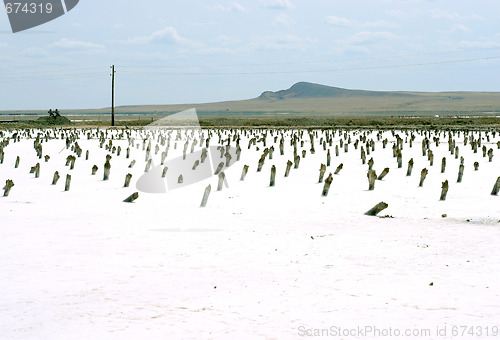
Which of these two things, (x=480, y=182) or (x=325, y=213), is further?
(x=480, y=182)

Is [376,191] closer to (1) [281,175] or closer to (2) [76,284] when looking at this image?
(1) [281,175]

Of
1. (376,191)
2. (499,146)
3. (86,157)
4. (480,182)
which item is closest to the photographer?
(376,191)

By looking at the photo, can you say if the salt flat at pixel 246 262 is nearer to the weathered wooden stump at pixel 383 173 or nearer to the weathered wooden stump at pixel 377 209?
the weathered wooden stump at pixel 377 209

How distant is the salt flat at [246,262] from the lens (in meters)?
6.67

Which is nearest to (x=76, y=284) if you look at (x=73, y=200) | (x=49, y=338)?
(x=49, y=338)

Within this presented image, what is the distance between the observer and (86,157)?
84.9 ft

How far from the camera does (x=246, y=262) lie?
30.5 feet

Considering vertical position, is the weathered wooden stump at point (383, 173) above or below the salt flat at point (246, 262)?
above

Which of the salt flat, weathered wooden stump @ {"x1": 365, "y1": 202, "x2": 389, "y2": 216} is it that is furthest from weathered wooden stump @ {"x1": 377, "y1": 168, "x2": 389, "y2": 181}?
weathered wooden stump @ {"x1": 365, "y1": 202, "x2": 389, "y2": 216}

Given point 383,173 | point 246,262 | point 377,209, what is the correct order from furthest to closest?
point 383,173, point 377,209, point 246,262

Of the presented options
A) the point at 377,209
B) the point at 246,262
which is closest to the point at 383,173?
the point at 377,209

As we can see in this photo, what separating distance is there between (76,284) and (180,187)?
9.80 meters

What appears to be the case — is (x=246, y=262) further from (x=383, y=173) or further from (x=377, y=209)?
(x=383, y=173)

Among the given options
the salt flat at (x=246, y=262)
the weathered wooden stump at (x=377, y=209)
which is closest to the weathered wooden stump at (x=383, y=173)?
the salt flat at (x=246, y=262)
